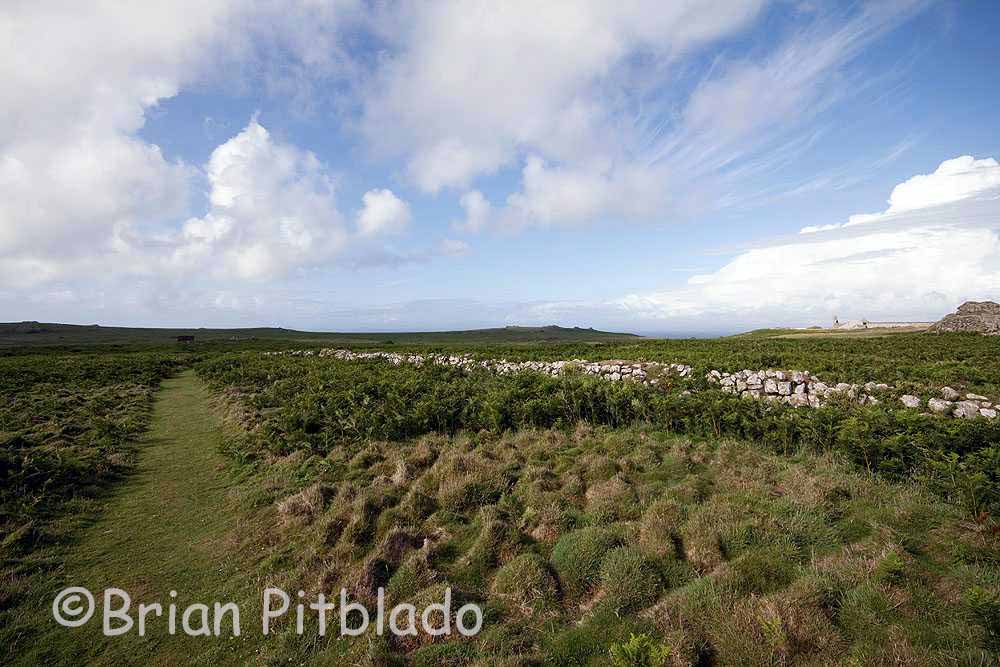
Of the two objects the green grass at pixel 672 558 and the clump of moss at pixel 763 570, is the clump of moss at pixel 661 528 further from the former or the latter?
the clump of moss at pixel 763 570

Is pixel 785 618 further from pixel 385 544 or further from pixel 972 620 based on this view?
pixel 385 544

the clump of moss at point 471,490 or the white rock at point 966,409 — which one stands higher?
the white rock at point 966,409

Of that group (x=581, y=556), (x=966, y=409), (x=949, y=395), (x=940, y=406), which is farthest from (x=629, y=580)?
(x=949, y=395)

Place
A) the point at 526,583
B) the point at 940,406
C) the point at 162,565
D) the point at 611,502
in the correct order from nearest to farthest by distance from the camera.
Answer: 1. the point at 526,583
2. the point at 162,565
3. the point at 611,502
4. the point at 940,406

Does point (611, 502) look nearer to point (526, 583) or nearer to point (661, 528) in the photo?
point (661, 528)

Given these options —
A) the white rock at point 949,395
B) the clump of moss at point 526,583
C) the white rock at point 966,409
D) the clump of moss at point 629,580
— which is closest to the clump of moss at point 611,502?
the clump of moss at point 629,580

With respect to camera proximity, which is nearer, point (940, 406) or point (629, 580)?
point (629, 580)

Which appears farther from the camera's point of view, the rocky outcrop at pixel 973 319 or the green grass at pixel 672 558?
the rocky outcrop at pixel 973 319
